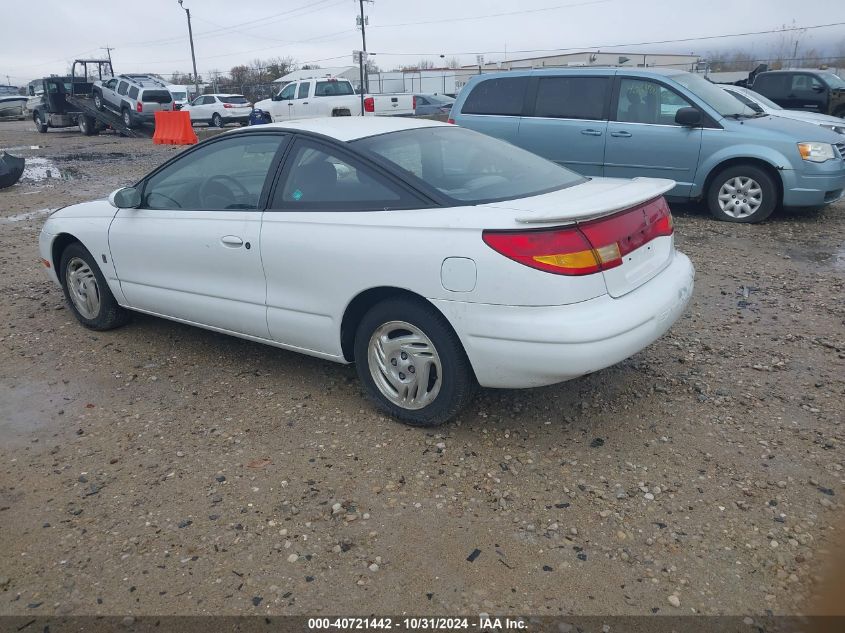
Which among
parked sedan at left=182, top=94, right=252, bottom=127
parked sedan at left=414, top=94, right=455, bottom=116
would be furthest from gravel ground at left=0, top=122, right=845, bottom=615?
parked sedan at left=182, top=94, right=252, bottom=127

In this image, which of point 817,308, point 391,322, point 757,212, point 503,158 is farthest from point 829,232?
point 391,322

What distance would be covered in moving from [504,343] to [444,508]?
766 millimetres

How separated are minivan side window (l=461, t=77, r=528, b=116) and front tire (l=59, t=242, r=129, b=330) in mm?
6001

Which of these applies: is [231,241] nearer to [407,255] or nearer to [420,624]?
[407,255]

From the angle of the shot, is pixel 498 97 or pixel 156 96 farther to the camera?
pixel 156 96

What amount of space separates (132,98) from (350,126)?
2337cm

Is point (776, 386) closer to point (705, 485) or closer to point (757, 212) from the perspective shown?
point (705, 485)

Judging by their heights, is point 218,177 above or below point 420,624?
above

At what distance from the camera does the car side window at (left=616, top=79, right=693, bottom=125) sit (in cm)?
809

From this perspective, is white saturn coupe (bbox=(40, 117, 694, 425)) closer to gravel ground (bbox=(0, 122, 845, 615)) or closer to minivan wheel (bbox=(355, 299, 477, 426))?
minivan wheel (bbox=(355, 299, 477, 426))

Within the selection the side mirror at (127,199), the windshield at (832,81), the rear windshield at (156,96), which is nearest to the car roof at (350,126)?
the side mirror at (127,199)

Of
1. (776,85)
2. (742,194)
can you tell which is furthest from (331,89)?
(742,194)

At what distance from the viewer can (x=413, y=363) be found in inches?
133

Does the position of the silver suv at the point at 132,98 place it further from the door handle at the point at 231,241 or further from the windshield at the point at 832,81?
the door handle at the point at 231,241
